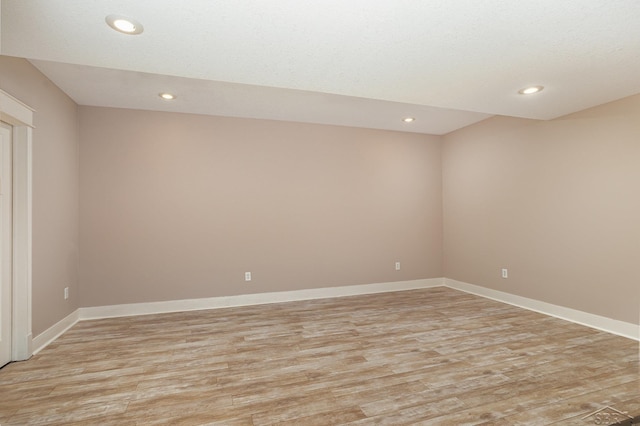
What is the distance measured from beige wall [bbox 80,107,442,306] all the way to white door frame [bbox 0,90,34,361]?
114 centimetres

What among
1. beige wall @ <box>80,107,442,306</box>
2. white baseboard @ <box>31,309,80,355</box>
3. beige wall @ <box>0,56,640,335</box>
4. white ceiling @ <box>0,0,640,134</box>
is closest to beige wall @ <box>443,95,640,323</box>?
beige wall @ <box>0,56,640,335</box>

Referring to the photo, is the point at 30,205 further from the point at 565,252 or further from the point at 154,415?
the point at 565,252

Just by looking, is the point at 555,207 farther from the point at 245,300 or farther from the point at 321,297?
the point at 245,300

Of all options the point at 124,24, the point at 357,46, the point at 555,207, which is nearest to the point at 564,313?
the point at 555,207

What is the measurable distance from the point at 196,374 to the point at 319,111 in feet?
10.9

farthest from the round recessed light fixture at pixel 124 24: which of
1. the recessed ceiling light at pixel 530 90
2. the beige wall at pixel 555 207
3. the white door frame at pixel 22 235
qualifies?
the beige wall at pixel 555 207

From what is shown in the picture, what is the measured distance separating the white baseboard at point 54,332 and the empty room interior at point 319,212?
0.04m

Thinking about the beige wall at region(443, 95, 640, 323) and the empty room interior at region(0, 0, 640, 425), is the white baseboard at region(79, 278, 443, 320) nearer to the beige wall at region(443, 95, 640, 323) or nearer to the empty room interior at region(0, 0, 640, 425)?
the empty room interior at region(0, 0, 640, 425)

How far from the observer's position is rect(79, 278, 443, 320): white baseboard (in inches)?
153

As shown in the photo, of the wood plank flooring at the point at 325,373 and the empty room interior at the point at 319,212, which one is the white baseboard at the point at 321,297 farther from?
the wood plank flooring at the point at 325,373

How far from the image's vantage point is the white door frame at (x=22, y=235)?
2.65 metres

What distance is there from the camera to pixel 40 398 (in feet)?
6.82

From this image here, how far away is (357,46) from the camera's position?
2146 mm

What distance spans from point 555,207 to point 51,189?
18.5 ft
